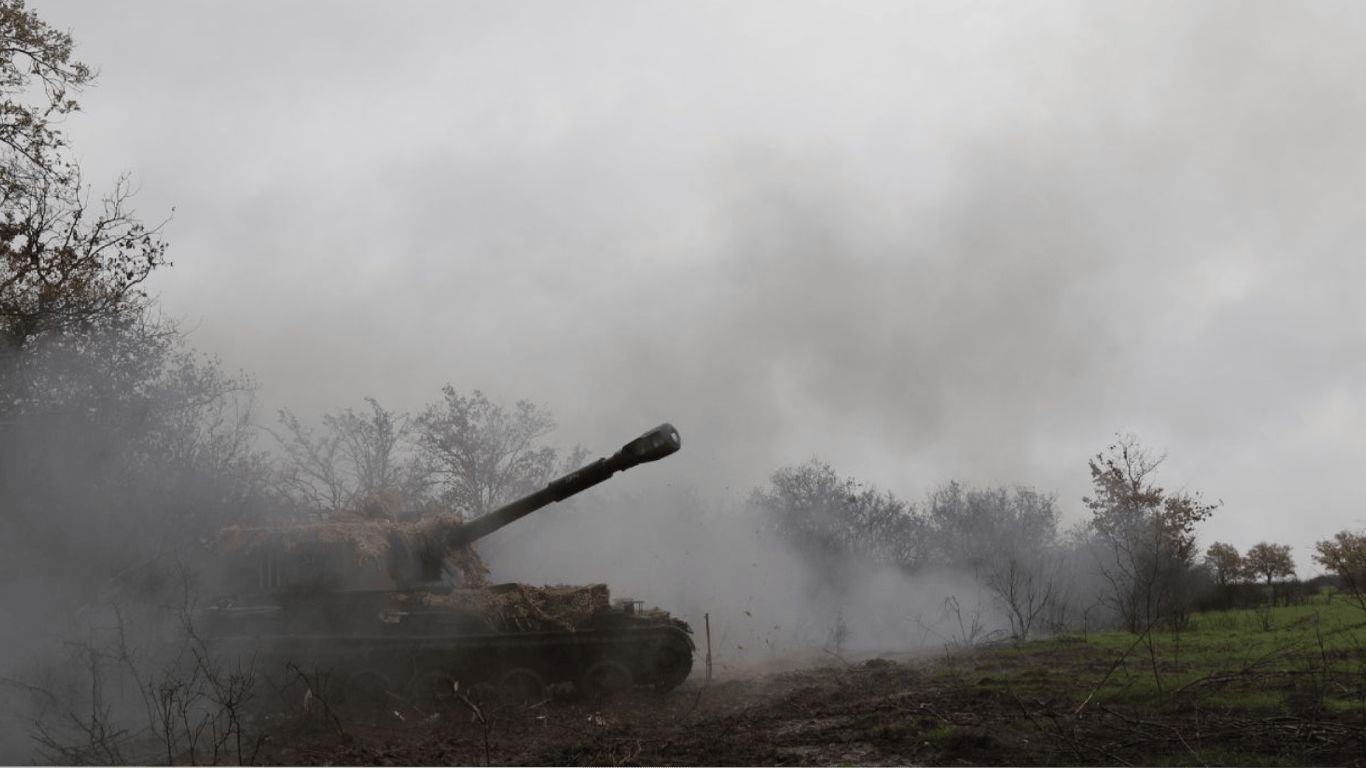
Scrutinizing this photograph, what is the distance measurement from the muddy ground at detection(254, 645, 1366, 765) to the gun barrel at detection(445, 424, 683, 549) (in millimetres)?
2492

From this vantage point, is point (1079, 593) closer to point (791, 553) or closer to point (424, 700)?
point (791, 553)

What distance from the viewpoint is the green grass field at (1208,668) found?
9.93 meters

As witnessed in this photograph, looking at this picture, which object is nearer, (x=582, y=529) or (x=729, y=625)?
(x=729, y=625)

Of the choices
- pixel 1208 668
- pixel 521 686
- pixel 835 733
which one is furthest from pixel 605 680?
pixel 1208 668

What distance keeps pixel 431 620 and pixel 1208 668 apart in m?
10.1

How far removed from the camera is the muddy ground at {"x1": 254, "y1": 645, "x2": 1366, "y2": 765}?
27.1 feet

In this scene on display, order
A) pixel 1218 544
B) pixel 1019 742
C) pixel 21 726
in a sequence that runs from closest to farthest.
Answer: pixel 1019 742
pixel 21 726
pixel 1218 544

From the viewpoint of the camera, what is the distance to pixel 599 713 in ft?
43.2

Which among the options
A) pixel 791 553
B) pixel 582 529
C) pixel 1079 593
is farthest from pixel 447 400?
pixel 1079 593

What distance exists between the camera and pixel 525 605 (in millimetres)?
13844

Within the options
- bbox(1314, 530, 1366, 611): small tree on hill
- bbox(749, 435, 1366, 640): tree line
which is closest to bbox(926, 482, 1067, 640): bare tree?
bbox(749, 435, 1366, 640): tree line

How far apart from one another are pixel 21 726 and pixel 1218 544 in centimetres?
4238

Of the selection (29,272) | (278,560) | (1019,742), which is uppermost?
(29,272)

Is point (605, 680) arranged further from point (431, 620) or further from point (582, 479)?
point (582, 479)
